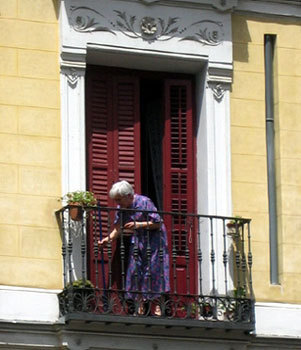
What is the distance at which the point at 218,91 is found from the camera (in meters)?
21.7

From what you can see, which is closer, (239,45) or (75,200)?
(75,200)

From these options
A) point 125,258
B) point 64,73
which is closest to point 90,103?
point 64,73

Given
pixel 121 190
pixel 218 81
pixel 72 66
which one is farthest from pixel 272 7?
pixel 121 190

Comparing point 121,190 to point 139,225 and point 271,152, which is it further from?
point 271,152

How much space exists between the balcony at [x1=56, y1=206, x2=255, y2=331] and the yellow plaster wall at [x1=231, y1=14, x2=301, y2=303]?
31 cm

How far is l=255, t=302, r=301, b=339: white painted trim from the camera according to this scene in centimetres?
2108

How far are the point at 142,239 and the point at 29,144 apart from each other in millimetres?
1608

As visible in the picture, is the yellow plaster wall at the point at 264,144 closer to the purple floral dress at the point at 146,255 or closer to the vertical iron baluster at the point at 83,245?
the purple floral dress at the point at 146,255

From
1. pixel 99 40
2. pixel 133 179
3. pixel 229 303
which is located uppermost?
pixel 99 40

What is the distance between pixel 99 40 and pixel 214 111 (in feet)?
5.11

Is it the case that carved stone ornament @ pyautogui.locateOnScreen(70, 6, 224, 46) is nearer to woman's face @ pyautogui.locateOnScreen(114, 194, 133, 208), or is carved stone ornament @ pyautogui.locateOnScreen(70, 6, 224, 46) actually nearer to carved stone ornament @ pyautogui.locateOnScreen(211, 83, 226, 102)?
carved stone ornament @ pyautogui.locateOnScreen(211, 83, 226, 102)

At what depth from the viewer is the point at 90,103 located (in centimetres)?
2136

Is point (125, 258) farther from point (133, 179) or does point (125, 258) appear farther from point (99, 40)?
point (99, 40)

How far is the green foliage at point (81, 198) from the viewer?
67.0ft
